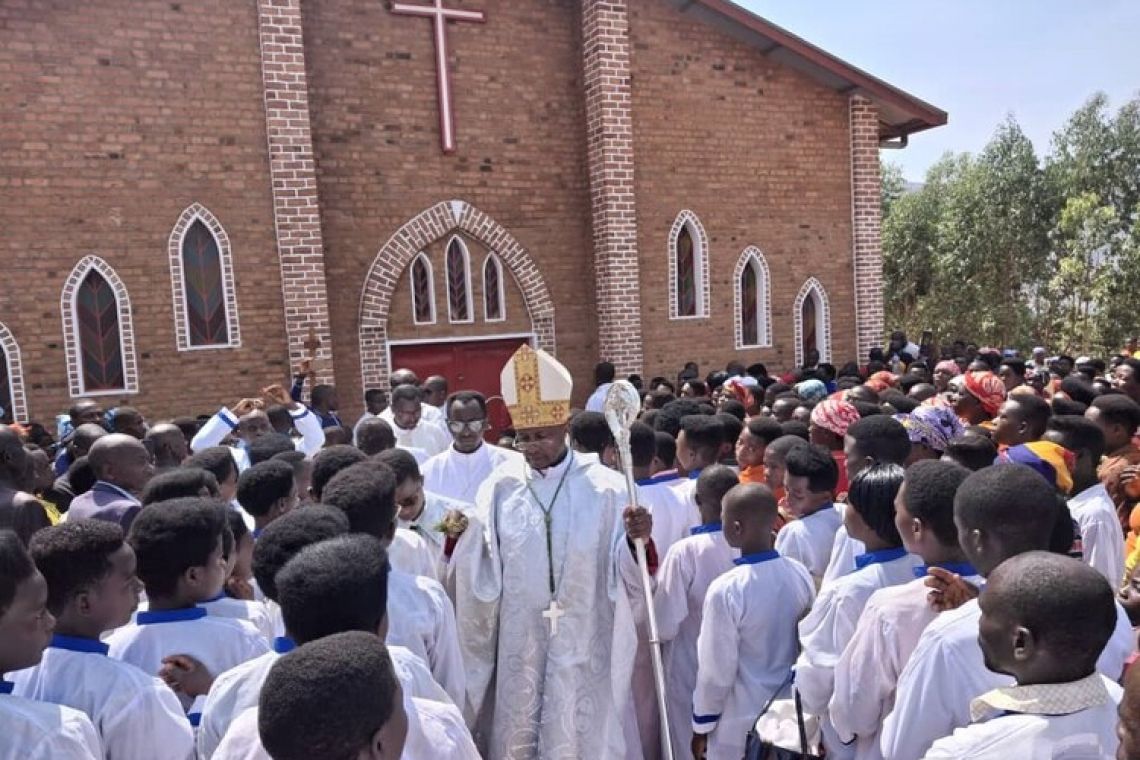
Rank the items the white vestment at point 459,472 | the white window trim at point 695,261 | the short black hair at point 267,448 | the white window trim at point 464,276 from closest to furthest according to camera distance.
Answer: the short black hair at point 267,448
the white vestment at point 459,472
the white window trim at point 464,276
the white window trim at point 695,261

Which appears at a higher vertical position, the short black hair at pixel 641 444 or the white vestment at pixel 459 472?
the short black hair at pixel 641 444

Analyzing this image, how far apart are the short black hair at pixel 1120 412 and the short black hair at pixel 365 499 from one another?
379 cm

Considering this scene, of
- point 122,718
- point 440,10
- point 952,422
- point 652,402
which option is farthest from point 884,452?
point 440,10

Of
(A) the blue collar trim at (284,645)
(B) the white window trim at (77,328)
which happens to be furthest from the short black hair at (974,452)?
(B) the white window trim at (77,328)

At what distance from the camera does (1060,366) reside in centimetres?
959

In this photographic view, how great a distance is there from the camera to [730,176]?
472 inches

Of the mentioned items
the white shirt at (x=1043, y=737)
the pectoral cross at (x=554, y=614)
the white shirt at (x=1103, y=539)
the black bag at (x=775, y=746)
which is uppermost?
the white shirt at (x=1043, y=737)

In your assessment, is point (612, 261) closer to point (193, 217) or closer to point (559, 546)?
point (193, 217)

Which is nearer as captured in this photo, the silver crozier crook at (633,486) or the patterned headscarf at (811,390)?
the silver crozier crook at (633,486)

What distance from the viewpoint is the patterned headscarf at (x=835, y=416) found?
452 cm

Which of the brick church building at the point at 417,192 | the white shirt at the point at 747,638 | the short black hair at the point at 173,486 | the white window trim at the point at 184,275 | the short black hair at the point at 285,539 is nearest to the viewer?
the short black hair at the point at 285,539

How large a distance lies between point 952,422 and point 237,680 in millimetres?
3572

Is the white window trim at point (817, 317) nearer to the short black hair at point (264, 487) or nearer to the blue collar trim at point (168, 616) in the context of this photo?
the short black hair at point (264, 487)

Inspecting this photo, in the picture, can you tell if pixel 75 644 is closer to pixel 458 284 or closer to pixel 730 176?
pixel 458 284
